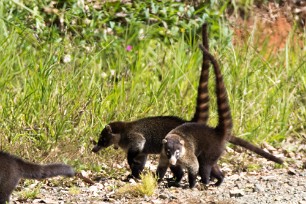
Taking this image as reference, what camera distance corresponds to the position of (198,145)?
9.05 metres

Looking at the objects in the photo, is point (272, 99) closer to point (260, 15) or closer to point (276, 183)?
point (276, 183)

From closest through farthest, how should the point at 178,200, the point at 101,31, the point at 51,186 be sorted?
the point at 178,200
the point at 51,186
the point at 101,31

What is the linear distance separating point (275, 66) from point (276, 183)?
11.5 ft

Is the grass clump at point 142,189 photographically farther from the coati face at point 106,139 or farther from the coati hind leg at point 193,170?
the coati face at point 106,139

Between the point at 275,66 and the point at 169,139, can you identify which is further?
the point at 275,66

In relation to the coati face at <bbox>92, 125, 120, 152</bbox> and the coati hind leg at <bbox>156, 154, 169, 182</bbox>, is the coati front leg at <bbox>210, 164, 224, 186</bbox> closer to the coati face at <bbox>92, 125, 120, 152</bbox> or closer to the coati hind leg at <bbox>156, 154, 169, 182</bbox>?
the coati hind leg at <bbox>156, 154, 169, 182</bbox>

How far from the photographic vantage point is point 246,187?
29.5ft

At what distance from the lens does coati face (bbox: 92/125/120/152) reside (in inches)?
373

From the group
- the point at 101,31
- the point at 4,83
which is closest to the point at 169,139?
the point at 4,83

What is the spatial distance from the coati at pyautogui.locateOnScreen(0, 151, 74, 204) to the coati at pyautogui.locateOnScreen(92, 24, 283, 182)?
4.73 ft

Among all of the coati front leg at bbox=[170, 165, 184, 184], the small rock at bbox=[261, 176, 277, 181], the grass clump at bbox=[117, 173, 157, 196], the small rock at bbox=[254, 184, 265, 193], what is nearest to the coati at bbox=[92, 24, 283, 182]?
the small rock at bbox=[261, 176, 277, 181]

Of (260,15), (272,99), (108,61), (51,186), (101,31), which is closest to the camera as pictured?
(51,186)

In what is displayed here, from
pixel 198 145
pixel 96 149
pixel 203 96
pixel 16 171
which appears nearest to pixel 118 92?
pixel 96 149

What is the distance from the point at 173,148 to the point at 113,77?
341 cm
